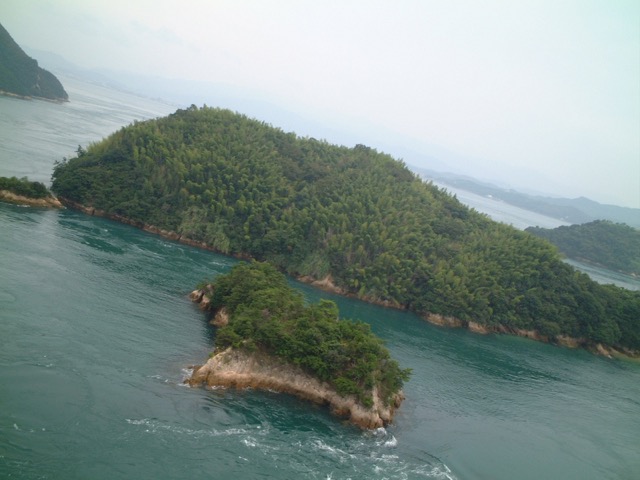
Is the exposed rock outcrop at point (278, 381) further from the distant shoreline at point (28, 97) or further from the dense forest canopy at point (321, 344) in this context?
the distant shoreline at point (28, 97)

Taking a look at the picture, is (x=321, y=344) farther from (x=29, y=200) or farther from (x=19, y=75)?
(x=19, y=75)

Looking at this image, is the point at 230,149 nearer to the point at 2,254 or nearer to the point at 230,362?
the point at 2,254

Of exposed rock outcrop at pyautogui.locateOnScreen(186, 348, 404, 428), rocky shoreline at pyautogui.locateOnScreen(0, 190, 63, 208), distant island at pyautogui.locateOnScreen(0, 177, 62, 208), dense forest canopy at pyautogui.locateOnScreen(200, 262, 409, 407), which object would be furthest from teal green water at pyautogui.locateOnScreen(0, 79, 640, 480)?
dense forest canopy at pyautogui.locateOnScreen(200, 262, 409, 407)

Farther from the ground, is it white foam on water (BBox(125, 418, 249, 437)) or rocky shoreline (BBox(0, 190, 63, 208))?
rocky shoreline (BBox(0, 190, 63, 208))

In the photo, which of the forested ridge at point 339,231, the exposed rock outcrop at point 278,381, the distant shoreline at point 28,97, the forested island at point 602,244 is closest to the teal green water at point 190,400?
the exposed rock outcrop at point 278,381

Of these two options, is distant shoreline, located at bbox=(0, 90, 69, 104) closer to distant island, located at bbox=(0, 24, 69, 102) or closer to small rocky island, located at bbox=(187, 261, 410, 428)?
distant island, located at bbox=(0, 24, 69, 102)

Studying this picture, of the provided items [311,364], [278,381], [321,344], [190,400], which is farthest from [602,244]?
[190,400]

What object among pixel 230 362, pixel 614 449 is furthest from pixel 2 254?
pixel 614 449
